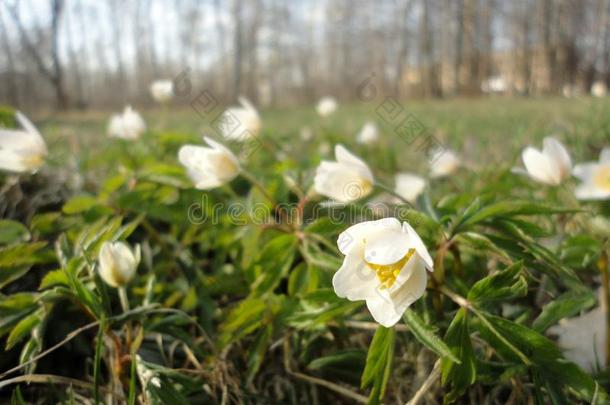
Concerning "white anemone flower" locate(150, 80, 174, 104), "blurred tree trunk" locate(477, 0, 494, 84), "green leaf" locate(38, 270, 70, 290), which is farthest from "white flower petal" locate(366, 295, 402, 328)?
"blurred tree trunk" locate(477, 0, 494, 84)

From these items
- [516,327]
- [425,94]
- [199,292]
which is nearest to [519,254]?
[516,327]

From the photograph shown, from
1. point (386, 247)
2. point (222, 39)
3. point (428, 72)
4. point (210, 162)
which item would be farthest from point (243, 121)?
point (222, 39)

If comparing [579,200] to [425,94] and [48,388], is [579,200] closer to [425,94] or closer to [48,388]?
[48,388]

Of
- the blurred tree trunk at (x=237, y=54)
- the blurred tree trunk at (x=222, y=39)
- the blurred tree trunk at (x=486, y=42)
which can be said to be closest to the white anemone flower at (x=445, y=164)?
the blurred tree trunk at (x=486, y=42)

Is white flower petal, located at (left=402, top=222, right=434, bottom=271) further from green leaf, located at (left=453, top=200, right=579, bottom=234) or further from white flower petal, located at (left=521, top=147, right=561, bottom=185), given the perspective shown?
white flower petal, located at (left=521, top=147, right=561, bottom=185)

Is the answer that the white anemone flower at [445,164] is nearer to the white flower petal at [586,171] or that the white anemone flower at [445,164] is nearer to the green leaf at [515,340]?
the white flower petal at [586,171]

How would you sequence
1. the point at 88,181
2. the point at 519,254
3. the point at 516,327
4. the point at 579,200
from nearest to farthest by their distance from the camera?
the point at 516,327, the point at 519,254, the point at 579,200, the point at 88,181
